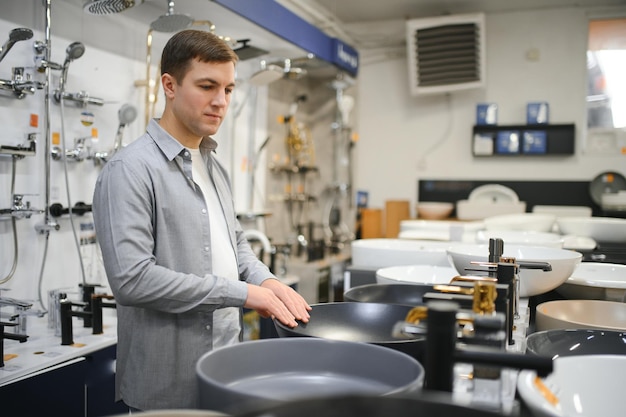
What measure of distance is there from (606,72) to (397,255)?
3.97 meters

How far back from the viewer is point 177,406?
1.44m

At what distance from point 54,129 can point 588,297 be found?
99.4 inches

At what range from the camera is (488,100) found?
5.46m

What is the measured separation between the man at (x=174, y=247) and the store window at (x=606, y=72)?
4.74m

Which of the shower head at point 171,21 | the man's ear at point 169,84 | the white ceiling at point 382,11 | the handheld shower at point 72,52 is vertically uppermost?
the white ceiling at point 382,11

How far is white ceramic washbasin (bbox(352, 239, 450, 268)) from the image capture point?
2.25m

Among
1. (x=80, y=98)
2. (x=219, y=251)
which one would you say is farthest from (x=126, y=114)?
(x=219, y=251)

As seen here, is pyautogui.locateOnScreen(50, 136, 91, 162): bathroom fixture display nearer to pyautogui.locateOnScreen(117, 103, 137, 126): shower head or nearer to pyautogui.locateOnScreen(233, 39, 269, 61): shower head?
pyautogui.locateOnScreen(117, 103, 137, 126): shower head

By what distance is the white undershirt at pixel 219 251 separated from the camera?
1491mm

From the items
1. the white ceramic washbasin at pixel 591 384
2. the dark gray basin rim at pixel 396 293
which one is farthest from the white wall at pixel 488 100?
the white ceramic washbasin at pixel 591 384

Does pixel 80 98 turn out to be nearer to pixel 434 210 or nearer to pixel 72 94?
pixel 72 94

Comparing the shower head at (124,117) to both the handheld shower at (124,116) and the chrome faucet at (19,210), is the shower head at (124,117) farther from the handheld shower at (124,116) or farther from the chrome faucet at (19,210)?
the chrome faucet at (19,210)

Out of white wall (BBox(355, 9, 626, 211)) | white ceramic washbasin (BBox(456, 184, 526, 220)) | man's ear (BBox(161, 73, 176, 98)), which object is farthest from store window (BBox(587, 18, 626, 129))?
man's ear (BBox(161, 73, 176, 98))

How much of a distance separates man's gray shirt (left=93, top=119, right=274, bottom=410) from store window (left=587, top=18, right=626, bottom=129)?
486 centimetres
